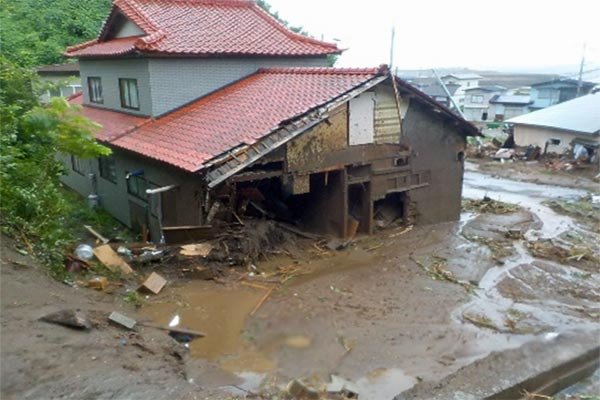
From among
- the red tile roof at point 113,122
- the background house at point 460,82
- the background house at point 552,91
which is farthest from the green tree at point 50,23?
the background house at point 552,91

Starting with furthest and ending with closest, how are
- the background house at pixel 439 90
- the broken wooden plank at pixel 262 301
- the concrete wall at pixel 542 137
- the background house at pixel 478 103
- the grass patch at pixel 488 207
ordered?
the background house at pixel 478 103, the background house at pixel 439 90, the concrete wall at pixel 542 137, the grass patch at pixel 488 207, the broken wooden plank at pixel 262 301

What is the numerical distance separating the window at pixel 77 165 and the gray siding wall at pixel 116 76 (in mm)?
2354

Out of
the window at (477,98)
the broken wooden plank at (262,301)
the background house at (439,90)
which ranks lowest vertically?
the broken wooden plank at (262,301)

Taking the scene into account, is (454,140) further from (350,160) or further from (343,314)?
(343,314)

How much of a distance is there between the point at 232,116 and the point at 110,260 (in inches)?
203

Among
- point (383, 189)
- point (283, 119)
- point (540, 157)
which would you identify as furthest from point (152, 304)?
point (540, 157)

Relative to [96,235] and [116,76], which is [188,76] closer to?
[116,76]

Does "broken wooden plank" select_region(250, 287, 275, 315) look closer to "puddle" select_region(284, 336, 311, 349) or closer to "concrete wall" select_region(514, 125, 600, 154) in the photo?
"puddle" select_region(284, 336, 311, 349)

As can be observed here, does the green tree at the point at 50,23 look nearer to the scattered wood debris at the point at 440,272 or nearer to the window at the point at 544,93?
the scattered wood debris at the point at 440,272

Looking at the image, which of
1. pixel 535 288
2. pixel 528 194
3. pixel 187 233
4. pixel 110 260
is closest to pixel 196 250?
pixel 187 233

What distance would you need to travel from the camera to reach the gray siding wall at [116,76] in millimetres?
15562

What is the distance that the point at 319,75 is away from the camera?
14.9m

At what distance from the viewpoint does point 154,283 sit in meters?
10.5

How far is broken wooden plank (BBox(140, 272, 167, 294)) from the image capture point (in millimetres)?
10312
